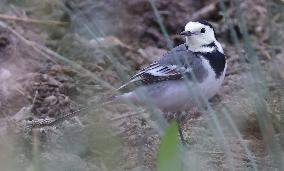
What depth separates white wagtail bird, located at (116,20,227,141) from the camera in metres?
4.40

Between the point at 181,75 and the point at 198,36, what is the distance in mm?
438

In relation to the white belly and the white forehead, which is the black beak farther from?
the white belly

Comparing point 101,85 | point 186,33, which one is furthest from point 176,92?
point 101,85

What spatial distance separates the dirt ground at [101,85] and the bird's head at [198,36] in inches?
14.4

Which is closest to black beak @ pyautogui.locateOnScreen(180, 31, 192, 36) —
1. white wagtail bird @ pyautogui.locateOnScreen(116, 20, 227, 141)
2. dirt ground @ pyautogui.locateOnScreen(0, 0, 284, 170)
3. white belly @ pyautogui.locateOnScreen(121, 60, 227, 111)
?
white wagtail bird @ pyautogui.locateOnScreen(116, 20, 227, 141)

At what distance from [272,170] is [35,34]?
326 centimetres

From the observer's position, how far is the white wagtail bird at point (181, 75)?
4.40m

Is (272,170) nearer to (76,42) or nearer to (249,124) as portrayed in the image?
(249,124)

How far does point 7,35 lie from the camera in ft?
18.2

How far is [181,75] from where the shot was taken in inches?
175

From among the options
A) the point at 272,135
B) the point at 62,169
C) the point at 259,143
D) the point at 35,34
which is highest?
the point at 272,135

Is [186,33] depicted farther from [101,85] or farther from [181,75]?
[101,85]

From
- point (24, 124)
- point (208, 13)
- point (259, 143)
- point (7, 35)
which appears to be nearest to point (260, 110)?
point (259, 143)

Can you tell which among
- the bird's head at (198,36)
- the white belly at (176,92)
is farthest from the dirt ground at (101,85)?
the bird's head at (198,36)
